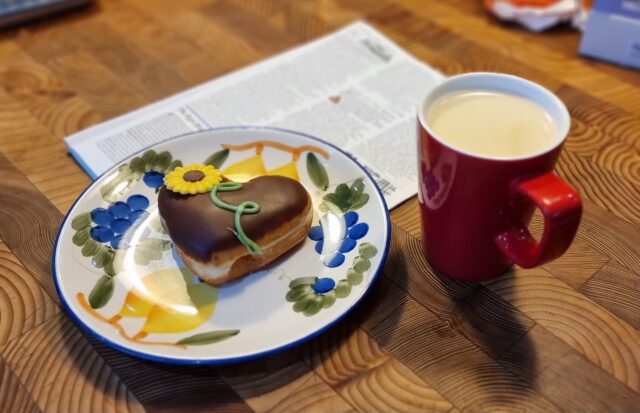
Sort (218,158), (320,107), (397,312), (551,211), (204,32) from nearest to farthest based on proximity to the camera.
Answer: (551,211)
(397,312)
(218,158)
(320,107)
(204,32)

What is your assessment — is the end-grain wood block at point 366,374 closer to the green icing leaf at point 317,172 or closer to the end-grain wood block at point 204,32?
the green icing leaf at point 317,172

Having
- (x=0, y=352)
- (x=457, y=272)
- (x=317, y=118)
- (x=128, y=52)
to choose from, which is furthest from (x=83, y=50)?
(x=457, y=272)

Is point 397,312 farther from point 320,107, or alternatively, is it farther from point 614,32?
point 614,32

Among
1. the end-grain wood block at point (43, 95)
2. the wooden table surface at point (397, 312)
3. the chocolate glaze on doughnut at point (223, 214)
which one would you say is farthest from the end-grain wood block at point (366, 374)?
the end-grain wood block at point (43, 95)

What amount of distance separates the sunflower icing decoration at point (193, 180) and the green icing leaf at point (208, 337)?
0.39 feet

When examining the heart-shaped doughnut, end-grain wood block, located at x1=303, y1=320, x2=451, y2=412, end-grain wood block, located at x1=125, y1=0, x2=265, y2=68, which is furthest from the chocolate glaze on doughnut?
end-grain wood block, located at x1=125, y1=0, x2=265, y2=68

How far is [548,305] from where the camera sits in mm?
528

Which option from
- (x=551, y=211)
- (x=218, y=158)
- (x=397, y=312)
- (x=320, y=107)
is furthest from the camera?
(x=320, y=107)

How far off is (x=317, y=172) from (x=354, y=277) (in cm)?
14

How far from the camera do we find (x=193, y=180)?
1.76ft

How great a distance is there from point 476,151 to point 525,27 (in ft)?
1.55

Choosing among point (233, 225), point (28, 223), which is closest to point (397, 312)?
point (233, 225)

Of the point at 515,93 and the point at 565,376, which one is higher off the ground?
the point at 515,93

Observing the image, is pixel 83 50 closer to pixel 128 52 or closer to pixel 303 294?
pixel 128 52
